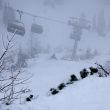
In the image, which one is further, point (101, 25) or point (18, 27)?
point (101, 25)

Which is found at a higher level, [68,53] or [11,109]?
[11,109]

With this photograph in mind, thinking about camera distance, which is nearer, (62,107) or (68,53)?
(62,107)

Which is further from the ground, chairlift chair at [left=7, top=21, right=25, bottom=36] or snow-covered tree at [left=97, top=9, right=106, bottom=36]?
chairlift chair at [left=7, top=21, right=25, bottom=36]

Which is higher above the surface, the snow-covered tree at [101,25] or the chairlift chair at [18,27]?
the chairlift chair at [18,27]

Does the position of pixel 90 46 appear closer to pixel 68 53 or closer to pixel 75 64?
pixel 68 53

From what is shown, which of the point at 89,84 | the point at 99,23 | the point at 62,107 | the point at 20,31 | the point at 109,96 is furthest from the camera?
the point at 99,23

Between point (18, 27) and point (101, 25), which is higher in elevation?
point (18, 27)

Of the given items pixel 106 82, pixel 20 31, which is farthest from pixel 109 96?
pixel 20 31

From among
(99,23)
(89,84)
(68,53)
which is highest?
(89,84)

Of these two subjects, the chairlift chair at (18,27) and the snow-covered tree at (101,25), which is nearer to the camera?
the chairlift chair at (18,27)

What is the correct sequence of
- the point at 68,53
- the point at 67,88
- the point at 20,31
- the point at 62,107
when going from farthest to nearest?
the point at 68,53, the point at 20,31, the point at 67,88, the point at 62,107

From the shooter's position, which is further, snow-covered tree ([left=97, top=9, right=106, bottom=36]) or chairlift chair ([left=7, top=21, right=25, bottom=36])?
snow-covered tree ([left=97, top=9, right=106, bottom=36])

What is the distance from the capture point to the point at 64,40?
152125 mm

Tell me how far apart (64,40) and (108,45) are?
78.4 feet
